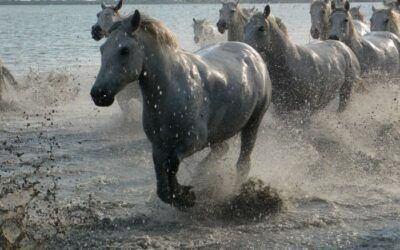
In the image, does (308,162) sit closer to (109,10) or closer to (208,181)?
(208,181)

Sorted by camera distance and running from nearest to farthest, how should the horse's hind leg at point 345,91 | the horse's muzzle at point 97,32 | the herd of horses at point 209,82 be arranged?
the herd of horses at point 209,82 → the horse's hind leg at point 345,91 → the horse's muzzle at point 97,32

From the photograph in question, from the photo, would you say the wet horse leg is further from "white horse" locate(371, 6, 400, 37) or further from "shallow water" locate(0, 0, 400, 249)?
"white horse" locate(371, 6, 400, 37)

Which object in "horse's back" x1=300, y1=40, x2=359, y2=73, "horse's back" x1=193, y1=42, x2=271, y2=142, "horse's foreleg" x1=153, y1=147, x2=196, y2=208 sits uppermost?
"horse's back" x1=193, y1=42, x2=271, y2=142

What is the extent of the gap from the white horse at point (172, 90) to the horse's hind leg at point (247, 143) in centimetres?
54

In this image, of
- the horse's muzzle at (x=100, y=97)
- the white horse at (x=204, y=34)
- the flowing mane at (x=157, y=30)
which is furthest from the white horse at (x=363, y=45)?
the white horse at (x=204, y=34)

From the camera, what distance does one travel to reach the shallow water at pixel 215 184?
6.14m

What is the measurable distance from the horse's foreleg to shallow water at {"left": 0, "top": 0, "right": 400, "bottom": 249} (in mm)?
319

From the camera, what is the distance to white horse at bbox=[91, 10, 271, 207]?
5.52m

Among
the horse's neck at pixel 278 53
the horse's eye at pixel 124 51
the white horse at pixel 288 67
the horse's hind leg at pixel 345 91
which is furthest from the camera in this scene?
the horse's hind leg at pixel 345 91

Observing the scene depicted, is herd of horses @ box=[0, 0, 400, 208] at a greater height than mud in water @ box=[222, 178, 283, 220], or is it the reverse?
herd of horses @ box=[0, 0, 400, 208]

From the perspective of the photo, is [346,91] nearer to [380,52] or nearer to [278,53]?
[380,52]

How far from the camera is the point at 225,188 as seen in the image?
7336 mm

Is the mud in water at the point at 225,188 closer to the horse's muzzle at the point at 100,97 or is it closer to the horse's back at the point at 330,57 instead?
the horse's back at the point at 330,57

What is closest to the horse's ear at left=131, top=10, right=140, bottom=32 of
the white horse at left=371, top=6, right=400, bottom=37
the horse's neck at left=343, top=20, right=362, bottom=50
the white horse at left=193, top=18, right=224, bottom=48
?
the horse's neck at left=343, top=20, right=362, bottom=50
